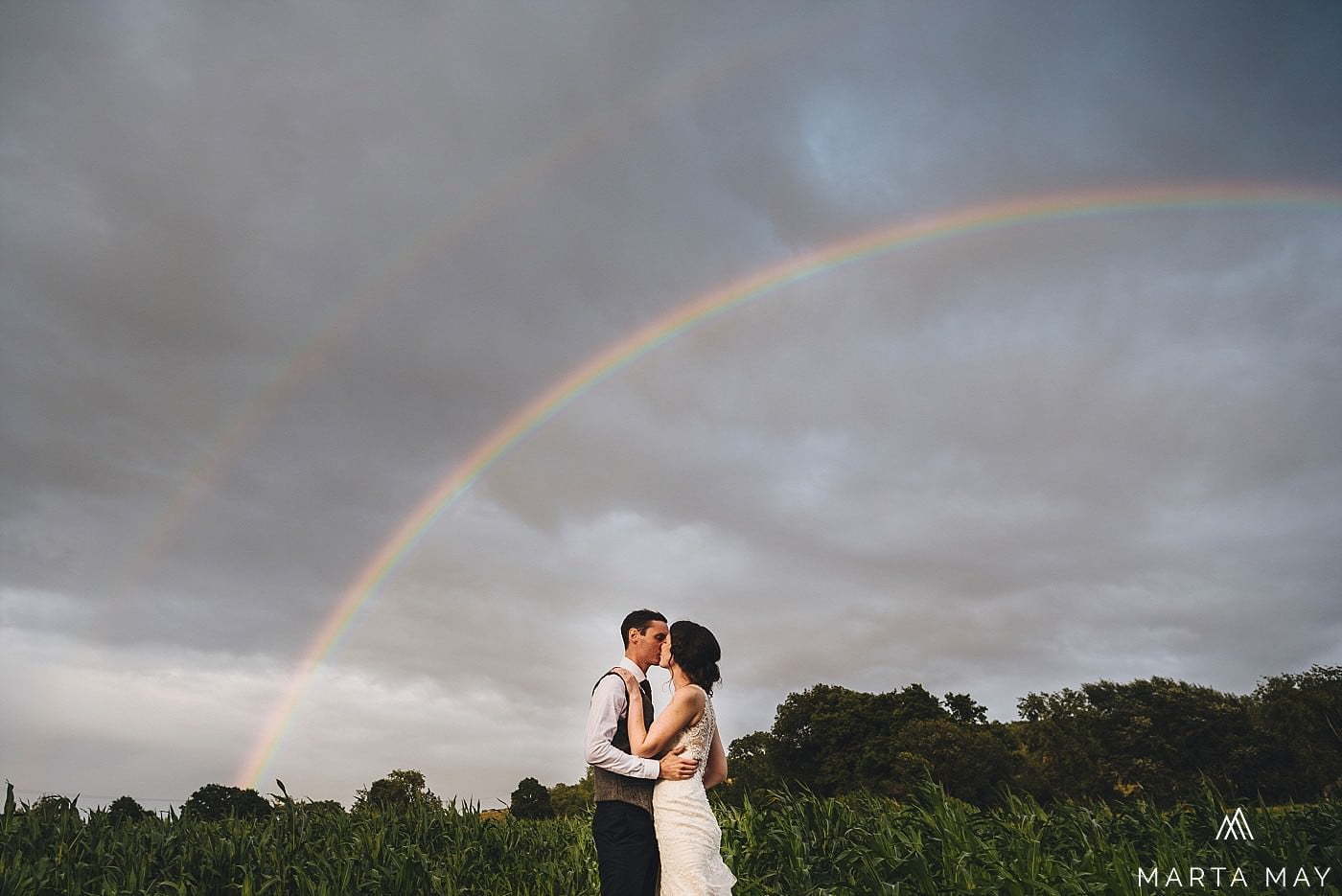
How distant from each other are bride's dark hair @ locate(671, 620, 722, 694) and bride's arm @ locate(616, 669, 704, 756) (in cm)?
17

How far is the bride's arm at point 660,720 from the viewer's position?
19.7ft

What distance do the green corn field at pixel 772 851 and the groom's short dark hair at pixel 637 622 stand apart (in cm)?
297

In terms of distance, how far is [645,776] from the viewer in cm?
589

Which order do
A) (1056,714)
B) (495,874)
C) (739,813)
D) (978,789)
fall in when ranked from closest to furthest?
(495,874), (739,813), (978,789), (1056,714)

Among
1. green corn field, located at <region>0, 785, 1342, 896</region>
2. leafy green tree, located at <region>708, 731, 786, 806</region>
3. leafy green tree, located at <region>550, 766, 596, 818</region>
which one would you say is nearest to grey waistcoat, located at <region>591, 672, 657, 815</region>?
green corn field, located at <region>0, 785, 1342, 896</region>

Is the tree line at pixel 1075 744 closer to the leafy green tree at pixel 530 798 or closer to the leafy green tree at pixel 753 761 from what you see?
the leafy green tree at pixel 753 761

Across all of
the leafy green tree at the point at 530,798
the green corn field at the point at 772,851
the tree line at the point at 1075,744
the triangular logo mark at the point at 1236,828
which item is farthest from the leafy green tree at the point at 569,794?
the triangular logo mark at the point at 1236,828

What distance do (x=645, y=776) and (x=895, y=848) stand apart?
3.24 meters

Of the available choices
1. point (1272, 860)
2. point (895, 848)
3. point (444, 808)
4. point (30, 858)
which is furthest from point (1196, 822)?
point (30, 858)

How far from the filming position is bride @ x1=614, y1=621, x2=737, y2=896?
230 inches

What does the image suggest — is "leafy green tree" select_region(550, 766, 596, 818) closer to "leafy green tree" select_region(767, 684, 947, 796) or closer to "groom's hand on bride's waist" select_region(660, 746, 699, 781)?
"leafy green tree" select_region(767, 684, 947, 796)

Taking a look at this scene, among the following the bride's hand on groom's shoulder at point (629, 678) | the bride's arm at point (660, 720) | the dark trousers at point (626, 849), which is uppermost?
the bride's hand on groom's shoulder at point (629, 678)

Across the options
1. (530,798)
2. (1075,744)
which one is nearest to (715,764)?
(530,798)

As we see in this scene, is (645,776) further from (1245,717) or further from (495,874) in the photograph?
(1245,717)
